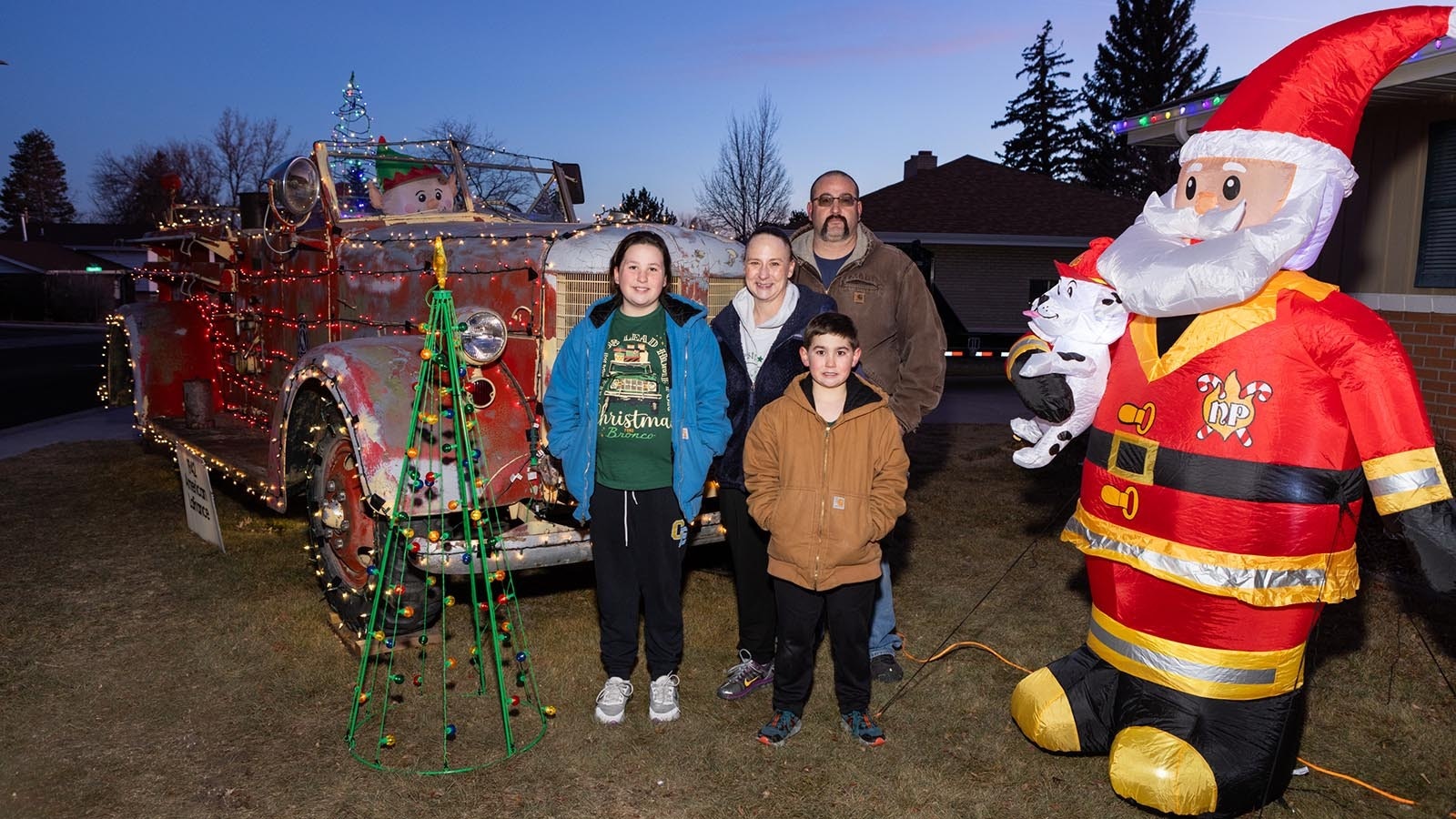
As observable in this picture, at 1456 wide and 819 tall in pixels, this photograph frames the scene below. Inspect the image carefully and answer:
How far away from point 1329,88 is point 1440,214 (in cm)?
538

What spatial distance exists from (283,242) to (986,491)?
216 inches

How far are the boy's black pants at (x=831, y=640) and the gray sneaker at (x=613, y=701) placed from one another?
588mm

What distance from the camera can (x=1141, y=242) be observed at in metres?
3.08

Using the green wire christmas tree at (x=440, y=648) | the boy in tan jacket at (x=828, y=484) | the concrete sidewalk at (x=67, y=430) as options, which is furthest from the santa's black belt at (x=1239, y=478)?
the concrete sidewalk at (x=67, y=430)

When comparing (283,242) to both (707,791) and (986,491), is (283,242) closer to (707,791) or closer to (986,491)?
(707,791)

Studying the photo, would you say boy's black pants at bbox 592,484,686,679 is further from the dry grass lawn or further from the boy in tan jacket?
the boy in tan jacket

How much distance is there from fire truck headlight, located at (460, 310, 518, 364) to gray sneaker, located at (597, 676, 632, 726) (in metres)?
1.48

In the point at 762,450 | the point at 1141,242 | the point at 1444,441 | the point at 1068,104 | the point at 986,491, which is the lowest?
the point at 986,491

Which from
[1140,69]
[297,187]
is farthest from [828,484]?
[1140,69]

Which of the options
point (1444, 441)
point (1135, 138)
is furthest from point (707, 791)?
point (1135, 138)

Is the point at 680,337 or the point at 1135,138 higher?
the point at 1135,138

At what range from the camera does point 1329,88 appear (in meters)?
2.87

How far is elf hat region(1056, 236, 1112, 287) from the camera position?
10.7 feet

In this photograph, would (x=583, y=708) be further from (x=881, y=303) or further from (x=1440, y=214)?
(x=1440, y=214)
